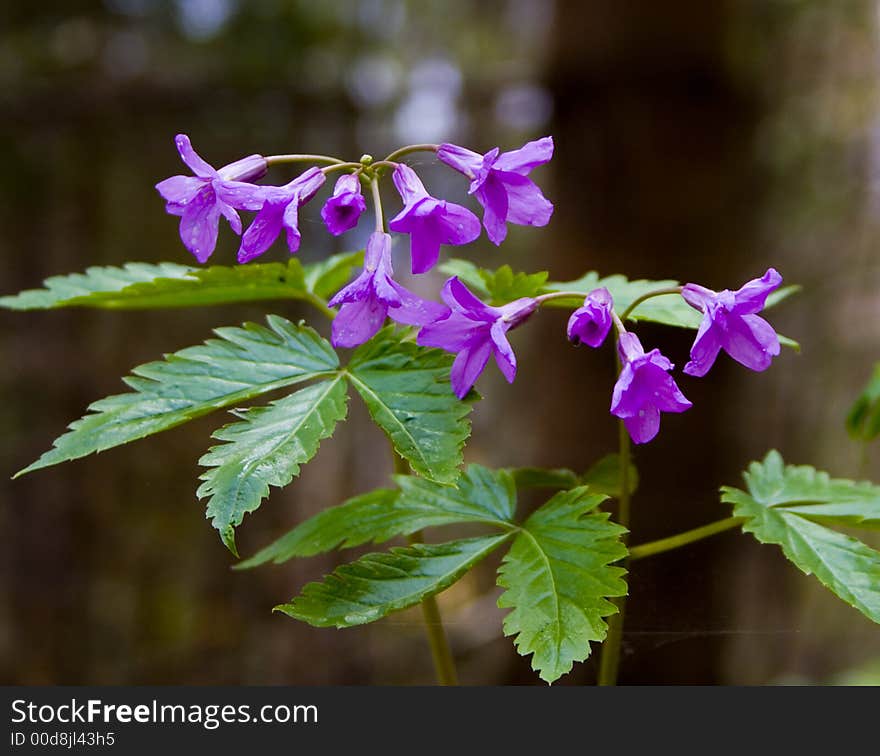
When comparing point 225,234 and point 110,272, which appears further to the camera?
point 225,234

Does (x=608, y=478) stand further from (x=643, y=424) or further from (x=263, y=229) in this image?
(x=263, y=229)

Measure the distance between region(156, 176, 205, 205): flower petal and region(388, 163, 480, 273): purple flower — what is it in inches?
9.9

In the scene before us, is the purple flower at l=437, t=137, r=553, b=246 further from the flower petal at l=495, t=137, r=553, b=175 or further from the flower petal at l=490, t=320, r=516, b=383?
the flower petal at l=490, t=320, r=516, b=383

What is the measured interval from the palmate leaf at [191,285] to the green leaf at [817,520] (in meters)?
0.59

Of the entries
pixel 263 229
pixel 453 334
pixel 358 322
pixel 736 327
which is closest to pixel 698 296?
pixel 736 327

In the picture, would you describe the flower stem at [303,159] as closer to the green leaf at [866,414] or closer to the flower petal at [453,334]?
the flower petal at [453,334]

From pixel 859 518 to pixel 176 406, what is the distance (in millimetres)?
770

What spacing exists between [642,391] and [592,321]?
88 millimetres

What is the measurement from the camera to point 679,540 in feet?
3.28

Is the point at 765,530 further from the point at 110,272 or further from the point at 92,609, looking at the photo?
Answer: the point at 92,609

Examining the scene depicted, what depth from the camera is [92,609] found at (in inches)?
143

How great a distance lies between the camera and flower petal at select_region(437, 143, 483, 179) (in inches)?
36.7

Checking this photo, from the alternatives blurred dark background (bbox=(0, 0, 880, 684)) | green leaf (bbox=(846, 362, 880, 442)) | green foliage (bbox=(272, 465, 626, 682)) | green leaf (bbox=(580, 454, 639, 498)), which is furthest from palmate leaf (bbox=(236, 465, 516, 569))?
blurred dark background (bbox=(0, 0, 880, 684))

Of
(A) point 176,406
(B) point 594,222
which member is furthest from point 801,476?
(B) point 594,222
